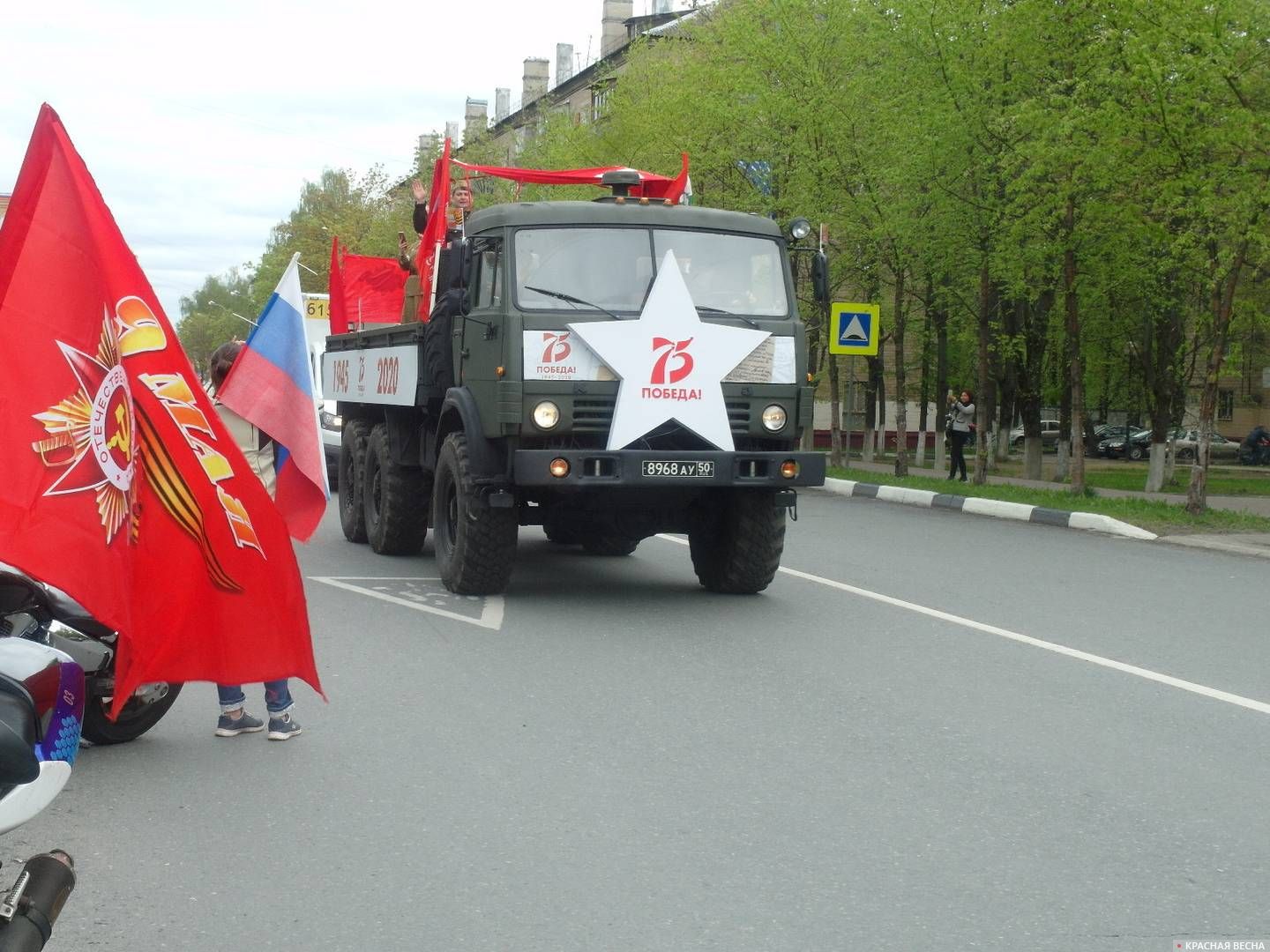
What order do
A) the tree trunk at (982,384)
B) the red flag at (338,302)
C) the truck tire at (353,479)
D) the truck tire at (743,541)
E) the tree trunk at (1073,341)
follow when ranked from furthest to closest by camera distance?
the tree trunk at (982,384)
the tree trunk at (1073,341)
the red flag at (338,302)
the truck tire at (353,479)
the truck tire at (743,541)

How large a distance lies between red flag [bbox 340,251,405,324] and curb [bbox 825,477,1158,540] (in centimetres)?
501

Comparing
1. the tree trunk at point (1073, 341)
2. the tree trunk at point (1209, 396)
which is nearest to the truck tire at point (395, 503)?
the tree trunk at point (1209, 396)

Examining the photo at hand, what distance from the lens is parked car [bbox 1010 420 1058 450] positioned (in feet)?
224

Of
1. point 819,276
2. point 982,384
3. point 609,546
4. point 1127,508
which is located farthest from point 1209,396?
point 819,276

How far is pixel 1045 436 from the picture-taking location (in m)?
71.0

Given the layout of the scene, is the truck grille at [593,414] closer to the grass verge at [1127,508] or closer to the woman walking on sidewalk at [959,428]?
the grass verge at [1127,508]

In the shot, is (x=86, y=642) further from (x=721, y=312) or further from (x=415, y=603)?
(x=721, y=312)

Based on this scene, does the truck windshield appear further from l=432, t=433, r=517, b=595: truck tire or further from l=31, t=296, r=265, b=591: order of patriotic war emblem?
l=31, t=296, r=265, b=591: order of patriotic war emblem

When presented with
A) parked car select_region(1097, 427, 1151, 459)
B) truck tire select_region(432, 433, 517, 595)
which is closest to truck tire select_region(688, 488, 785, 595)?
truck tire select_region(432, 433, 517, 595)

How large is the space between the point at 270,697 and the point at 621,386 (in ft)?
14.9

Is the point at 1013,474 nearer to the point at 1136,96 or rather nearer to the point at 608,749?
the point at 1136,96

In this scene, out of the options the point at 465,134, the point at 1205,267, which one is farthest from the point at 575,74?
the point at 1205,267

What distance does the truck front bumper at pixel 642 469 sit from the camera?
10594mm

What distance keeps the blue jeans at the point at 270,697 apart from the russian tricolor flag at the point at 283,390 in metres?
0.68
